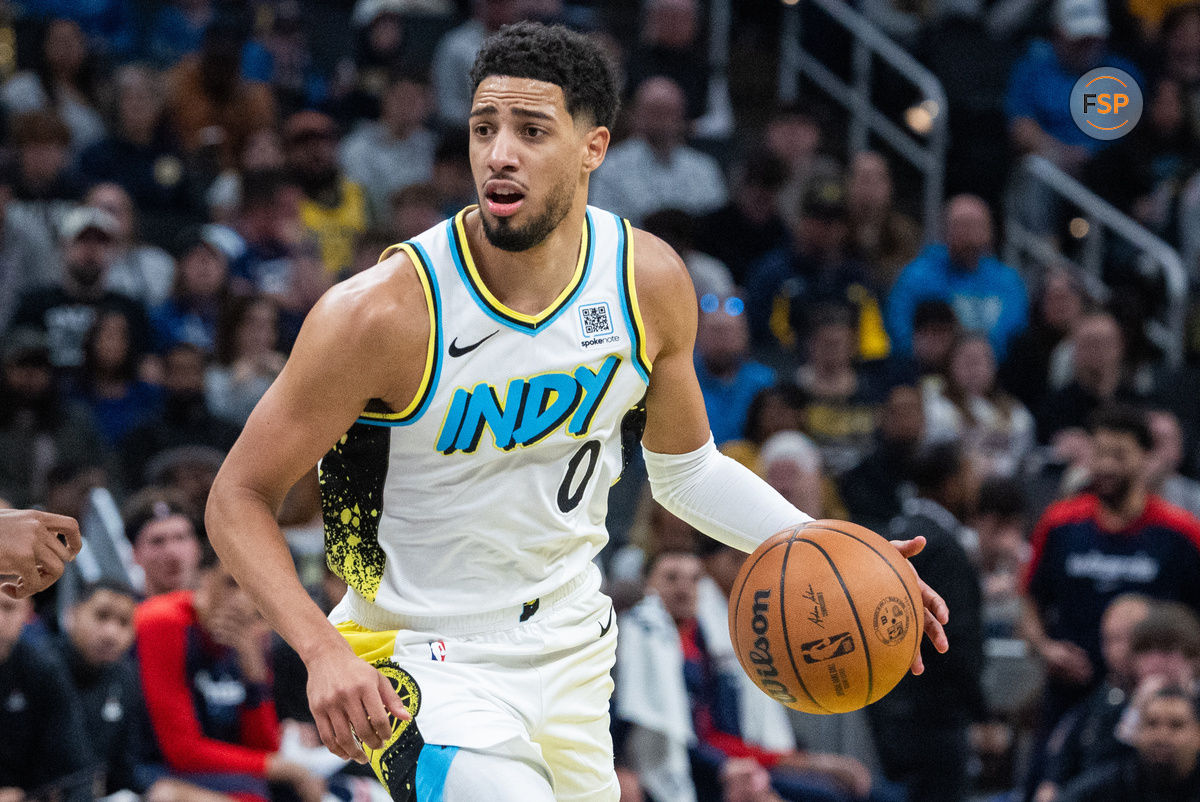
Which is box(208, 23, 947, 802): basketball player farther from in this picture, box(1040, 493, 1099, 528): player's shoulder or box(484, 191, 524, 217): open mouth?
box(1040, 493, 1099, 528): player's shoulder

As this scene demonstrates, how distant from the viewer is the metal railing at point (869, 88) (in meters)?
11.5

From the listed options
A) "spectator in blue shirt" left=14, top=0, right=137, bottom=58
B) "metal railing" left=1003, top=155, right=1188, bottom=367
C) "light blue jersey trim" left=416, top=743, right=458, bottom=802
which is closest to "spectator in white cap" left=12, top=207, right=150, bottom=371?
"spectator in blue shirt" left=14, top=0, right=137, bottom=58

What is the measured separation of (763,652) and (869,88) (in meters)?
9.31

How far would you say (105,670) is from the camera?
6.36m

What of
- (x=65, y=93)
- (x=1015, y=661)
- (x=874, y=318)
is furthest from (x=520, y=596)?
(x=65, y=93)

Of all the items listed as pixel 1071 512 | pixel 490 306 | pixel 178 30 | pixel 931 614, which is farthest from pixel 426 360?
pixel 178 30

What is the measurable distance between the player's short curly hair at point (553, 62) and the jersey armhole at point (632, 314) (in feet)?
1.15

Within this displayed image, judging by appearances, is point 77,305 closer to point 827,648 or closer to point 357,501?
point 357,501

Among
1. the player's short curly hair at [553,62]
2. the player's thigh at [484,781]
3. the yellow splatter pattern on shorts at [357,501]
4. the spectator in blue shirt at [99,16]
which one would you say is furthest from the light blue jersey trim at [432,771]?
the spectator in blue shirt at [99,16]

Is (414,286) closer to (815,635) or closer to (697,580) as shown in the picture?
(815,635)

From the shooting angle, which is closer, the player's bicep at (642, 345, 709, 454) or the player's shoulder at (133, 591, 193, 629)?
the player's bicep at (642, 345, 709, 454)

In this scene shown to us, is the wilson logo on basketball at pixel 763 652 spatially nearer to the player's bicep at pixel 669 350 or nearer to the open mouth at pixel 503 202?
the player's bicep at pixel 669 350

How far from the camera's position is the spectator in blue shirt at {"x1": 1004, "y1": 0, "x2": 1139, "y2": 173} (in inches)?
450

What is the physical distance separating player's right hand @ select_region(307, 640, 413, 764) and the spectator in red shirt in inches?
133
